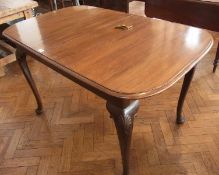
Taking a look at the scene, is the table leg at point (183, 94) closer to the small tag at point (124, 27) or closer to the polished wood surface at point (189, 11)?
the small tag at point (124, 27)

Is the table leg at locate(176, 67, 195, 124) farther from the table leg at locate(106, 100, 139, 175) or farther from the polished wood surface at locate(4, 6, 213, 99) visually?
the table leg at locate(106, 100, 139, 175)

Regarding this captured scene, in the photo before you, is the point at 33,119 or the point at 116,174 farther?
the point at 33,119

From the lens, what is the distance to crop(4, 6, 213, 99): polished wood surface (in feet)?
2.70

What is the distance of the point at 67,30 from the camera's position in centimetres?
125

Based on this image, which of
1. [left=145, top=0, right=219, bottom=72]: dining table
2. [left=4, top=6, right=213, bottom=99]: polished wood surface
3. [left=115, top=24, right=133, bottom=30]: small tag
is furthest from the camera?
[left=145, top=0, right=219, bottom=72]: dining table

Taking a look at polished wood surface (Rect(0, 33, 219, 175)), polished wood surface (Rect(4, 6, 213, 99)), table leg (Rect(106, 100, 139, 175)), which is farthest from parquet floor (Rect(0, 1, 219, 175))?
polished wood surface (Rect(4, 6, 213, 99))

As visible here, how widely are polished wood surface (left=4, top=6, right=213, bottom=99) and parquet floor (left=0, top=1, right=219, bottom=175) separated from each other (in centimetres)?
67

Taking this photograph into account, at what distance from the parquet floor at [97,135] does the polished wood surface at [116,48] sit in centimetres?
67

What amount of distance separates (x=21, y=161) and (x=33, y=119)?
36cm

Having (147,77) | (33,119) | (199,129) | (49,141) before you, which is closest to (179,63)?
(147,77)

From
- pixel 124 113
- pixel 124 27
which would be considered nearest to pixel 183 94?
pixel 124 27

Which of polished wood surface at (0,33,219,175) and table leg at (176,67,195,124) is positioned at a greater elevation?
table leg at (176,67,195,124)

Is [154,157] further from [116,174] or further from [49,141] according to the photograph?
[49,141]

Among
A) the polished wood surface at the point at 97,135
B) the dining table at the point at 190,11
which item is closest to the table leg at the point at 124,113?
the polished wood surface at the point at 97,135
